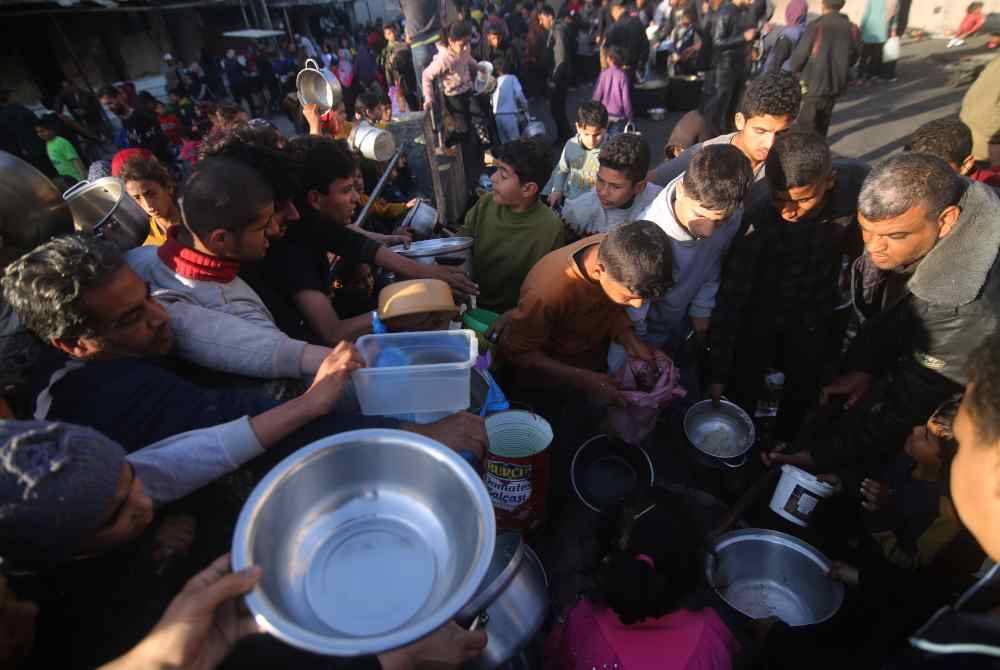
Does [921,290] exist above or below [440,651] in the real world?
above

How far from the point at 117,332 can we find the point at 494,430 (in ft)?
5.91

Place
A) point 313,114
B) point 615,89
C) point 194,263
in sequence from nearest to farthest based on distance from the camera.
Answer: point 194,263 < point 313,114 < point 615,89

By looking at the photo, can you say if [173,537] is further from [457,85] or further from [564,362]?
[457,85]

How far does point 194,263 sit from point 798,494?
3340 mm

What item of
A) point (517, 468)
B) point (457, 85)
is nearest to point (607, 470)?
point (517, 468)

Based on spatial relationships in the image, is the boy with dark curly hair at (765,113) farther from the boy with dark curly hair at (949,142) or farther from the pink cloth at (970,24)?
the pink cloth at (970,24)

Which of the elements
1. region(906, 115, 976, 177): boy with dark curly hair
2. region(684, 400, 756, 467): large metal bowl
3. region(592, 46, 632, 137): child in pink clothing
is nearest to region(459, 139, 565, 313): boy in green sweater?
region(684, 400, 756, 467): large metal bowl

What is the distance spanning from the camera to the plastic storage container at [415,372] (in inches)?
79.9

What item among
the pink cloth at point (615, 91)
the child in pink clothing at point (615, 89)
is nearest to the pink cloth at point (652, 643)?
the child in pink clothing at point (615, 89)

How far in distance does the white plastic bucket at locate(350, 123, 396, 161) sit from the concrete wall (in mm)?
17537

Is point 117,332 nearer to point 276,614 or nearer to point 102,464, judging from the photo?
point 102,464

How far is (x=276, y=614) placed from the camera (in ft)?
4.25

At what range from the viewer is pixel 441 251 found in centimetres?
321

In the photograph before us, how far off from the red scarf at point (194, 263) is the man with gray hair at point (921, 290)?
3150 mm
